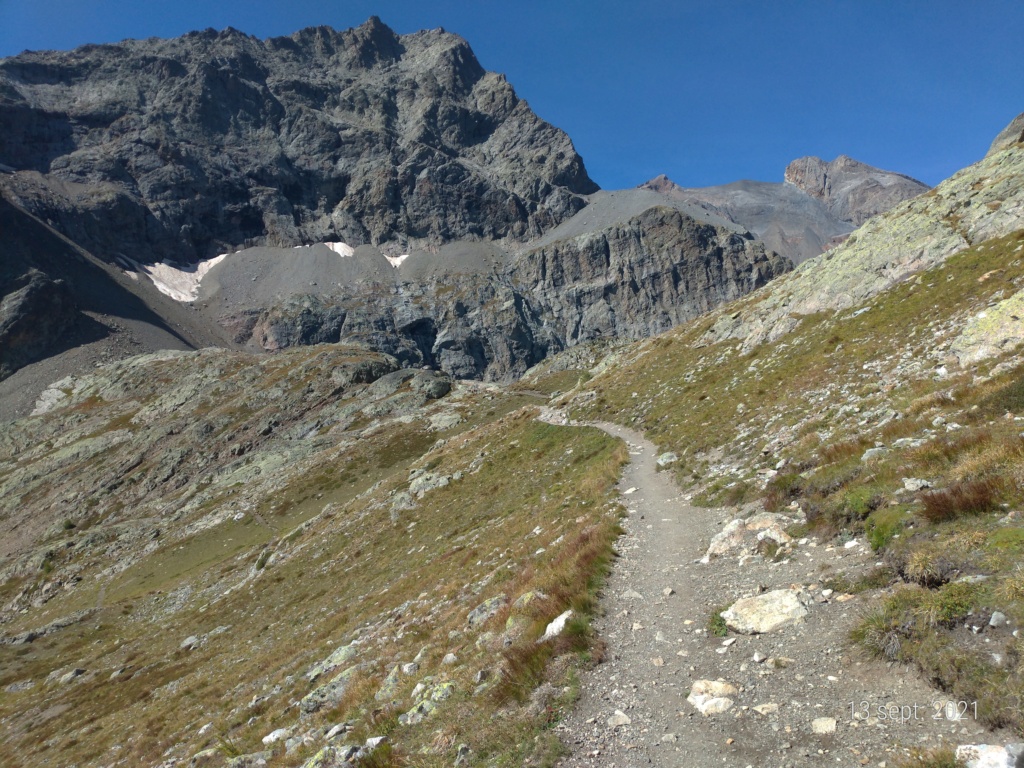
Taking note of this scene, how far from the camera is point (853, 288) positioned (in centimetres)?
3675

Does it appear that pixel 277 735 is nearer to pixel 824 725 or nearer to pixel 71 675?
pixel 824 725

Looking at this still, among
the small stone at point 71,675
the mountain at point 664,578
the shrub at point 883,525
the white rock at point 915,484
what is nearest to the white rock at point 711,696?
the mountain at point 664,578

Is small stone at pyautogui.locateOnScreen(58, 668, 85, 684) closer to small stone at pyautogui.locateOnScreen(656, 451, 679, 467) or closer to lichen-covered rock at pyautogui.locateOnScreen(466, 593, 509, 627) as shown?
lichen-covered rock at pyautogui.locateOnScreen(466, 593, 509, 627)

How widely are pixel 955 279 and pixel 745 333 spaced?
17.2 metres

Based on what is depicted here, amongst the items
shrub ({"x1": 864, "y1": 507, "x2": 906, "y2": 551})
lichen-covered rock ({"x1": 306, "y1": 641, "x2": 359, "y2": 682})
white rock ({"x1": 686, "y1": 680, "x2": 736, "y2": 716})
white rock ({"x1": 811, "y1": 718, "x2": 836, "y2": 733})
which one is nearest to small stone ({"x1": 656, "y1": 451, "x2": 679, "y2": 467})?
shrub ({"x1": 864, "y1": 507, "x2": 906, "y2": 551})

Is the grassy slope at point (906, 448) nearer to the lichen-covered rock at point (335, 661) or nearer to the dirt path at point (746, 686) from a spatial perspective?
the dirt path at point (746, 686)

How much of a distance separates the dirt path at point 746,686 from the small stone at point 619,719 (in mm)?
19

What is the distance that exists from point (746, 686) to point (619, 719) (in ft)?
6.68

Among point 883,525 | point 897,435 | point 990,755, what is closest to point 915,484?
point 883,525

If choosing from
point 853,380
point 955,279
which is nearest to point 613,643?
point 853,380

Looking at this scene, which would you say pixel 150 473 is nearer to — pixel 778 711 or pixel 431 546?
pixel 431 546

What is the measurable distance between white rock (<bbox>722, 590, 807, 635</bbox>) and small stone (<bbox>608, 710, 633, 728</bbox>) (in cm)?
286

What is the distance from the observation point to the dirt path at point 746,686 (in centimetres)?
628

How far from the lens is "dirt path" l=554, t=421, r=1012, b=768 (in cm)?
628
